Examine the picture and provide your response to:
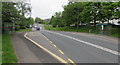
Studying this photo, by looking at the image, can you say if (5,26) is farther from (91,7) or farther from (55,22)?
(55,22)

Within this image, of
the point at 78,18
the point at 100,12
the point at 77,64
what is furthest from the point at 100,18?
the point at 77,64

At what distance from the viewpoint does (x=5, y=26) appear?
26.9 m

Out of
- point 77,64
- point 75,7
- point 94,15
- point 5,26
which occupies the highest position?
point 75,7

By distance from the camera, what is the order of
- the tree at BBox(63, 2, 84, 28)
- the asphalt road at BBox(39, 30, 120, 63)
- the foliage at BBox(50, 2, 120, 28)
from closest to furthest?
the asphalt road at BBox(39, 30, 120, 63) → the foliage at BBox(50, 2, 120, 28) → the tree at BBox(63, 2, 84, 28)

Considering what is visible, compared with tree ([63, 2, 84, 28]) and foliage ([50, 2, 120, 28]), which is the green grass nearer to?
foliage ([50, 2, 120, 28])

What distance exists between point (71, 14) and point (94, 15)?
565 inches

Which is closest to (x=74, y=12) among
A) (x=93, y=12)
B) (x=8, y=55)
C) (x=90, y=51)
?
(x=93, y=12)

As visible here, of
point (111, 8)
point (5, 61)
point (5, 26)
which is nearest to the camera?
point (5, 61)

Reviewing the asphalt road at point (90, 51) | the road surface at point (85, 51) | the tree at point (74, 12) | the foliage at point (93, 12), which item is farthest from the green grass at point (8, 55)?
the tree at point (74, 12)

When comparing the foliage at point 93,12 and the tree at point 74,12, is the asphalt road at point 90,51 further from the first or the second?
the tree at point 74,12

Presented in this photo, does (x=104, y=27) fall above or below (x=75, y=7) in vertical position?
below

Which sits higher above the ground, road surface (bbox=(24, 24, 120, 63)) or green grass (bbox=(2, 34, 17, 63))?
green grass (bbox=(2, 34, 17, 63))

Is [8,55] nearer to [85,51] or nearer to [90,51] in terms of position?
[85,51]

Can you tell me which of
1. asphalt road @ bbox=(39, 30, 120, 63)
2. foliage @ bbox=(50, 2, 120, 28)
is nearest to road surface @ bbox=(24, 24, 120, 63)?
asphalt road @ bbox=(39, 30, 120, 63)
